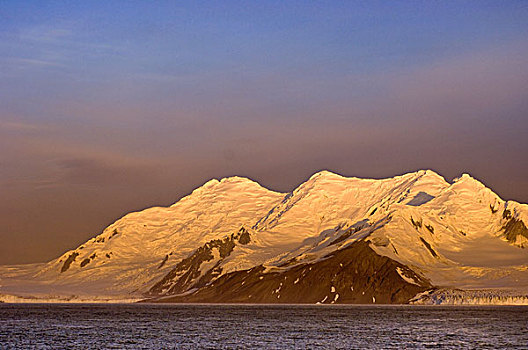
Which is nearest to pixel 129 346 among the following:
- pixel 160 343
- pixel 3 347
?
pixel 160 343

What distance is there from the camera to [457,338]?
557 feet

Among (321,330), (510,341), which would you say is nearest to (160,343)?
(321,330)

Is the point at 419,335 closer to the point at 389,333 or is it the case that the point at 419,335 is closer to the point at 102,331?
the point at 389,333

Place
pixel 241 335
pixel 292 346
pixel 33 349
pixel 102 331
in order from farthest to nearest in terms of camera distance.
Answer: pixel 102 331
pixel 241 335
pixel 292 346
pixel 33 349

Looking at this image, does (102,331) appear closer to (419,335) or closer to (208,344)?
(208,344)

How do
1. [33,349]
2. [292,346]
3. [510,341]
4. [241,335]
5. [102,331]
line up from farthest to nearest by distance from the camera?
[102,331] → [241,335] → [510,341] → [292,346] → [33,349]

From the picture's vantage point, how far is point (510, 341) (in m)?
160

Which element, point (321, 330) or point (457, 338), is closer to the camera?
point (457, 338)

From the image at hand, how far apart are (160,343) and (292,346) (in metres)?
24.7

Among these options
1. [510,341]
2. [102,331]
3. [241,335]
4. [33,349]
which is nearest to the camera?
[33,349]

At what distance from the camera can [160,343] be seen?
154000 mm

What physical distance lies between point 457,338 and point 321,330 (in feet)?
123

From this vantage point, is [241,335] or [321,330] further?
[321,330]

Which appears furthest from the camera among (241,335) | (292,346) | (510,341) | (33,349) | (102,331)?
(102,331)
